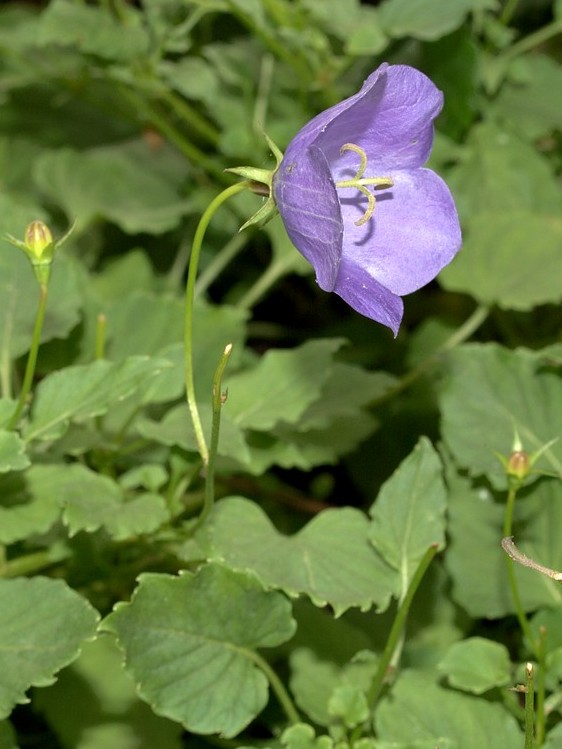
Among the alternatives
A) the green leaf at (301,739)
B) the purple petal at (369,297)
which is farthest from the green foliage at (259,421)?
the purple petal at (369,297)

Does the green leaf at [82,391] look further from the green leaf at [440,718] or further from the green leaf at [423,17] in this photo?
the green leaf at [423,17]

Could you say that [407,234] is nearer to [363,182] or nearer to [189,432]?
[363,182]

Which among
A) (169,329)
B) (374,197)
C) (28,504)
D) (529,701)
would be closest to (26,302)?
(169,329)

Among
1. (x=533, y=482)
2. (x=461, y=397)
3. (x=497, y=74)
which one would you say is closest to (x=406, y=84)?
(x=461, y=397)

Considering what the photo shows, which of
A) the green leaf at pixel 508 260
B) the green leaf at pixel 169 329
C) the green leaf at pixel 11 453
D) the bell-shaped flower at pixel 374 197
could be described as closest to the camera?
the bell-shaped flower at pixel 374 197

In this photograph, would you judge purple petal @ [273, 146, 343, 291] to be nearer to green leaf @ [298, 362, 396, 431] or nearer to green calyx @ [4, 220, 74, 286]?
green calyx @ [4, 220, 74, 286]

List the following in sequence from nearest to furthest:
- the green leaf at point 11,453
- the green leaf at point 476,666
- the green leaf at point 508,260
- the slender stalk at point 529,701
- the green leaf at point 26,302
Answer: the slender stalk at point 529,701 < the green leaf at point 11,453 < the green leaf at point 476,666 < the green leaf at point 26,302 < the green leaf at point 508,260

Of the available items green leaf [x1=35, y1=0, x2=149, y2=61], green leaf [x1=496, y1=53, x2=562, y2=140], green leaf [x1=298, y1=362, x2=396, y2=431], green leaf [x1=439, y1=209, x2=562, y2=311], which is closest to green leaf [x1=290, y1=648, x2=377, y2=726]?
green leaf [x1=298, y1=362, x2=396, y2=431]
